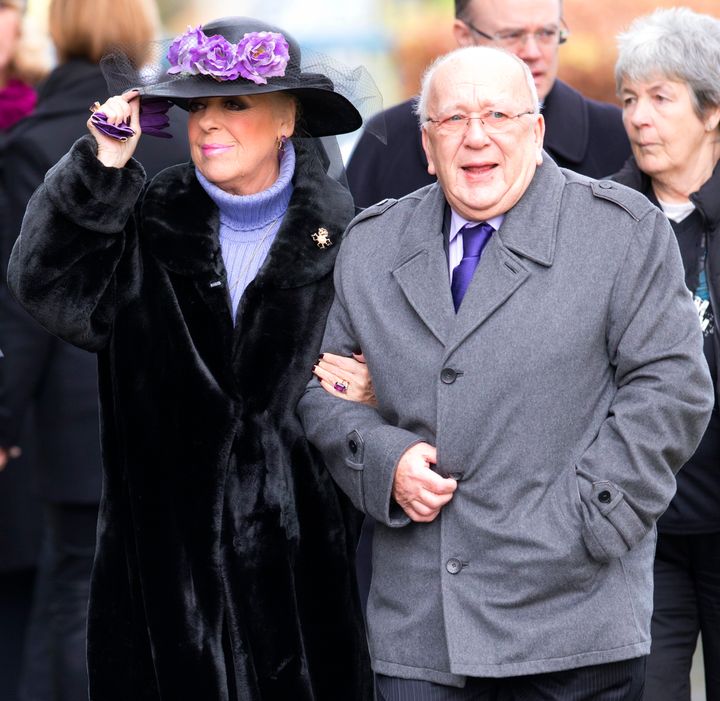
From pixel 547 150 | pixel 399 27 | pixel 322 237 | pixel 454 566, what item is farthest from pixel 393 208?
pixel 399 27

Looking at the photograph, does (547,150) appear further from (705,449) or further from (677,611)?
(677,611)

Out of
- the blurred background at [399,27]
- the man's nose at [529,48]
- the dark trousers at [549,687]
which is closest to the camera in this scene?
the dark trousers at [549,687]

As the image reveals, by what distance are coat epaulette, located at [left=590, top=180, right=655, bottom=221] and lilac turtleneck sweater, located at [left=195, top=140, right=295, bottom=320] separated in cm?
84

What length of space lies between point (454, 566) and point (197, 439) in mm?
775

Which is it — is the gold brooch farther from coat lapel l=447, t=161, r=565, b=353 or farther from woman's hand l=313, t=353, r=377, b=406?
coat lapel l=447, t=161, r=565, b=353

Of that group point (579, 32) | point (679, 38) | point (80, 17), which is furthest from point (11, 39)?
point (579, 32)

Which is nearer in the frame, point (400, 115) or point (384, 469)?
point (384, 469)

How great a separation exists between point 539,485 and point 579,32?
474cm

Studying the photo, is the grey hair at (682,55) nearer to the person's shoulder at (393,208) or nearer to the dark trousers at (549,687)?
the person's shoulder at (393,208)

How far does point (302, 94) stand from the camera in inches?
159

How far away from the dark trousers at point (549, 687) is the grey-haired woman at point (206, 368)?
501 millimetres

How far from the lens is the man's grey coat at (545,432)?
3434 millimetres

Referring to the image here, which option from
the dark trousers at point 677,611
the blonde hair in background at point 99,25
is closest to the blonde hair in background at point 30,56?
the blonde hair in background at point 99,25

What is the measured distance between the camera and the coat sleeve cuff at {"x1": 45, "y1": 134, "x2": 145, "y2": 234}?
3.79 m
